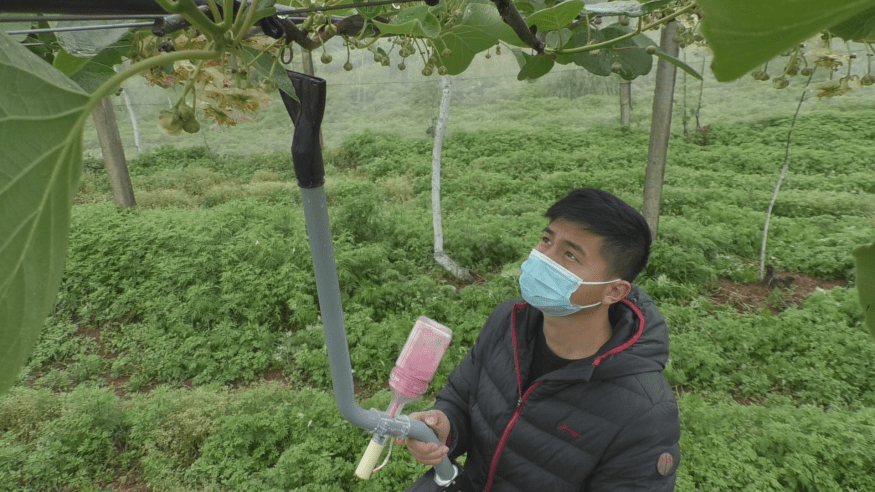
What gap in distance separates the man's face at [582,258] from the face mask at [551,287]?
12 mm

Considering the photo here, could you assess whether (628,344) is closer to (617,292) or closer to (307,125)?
(617,292)

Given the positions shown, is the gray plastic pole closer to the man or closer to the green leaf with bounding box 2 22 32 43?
the green leaf with bounding box 2 22 32 43

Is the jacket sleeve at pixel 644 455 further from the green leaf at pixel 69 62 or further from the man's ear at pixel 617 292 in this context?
the green leaf at pixel 69 62

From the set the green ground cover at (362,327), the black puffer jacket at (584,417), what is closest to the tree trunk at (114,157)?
the green ground cover at (362,327)

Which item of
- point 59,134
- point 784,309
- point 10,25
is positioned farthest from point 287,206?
point 59,134

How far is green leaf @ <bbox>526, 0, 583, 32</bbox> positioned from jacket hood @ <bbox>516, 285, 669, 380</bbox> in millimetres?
797

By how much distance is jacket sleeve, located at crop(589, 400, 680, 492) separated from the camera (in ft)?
3.77

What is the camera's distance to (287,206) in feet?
20.0

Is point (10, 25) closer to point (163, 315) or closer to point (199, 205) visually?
point (163, 315)

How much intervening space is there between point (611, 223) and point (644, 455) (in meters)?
0.50

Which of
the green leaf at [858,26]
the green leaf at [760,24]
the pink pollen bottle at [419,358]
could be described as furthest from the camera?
the pink pollen bottle at [419,358]

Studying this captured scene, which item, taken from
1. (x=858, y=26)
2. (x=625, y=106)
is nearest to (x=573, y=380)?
(x=858, y=26)

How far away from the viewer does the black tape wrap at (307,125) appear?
49 centimetres

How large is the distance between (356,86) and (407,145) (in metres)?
2.66
